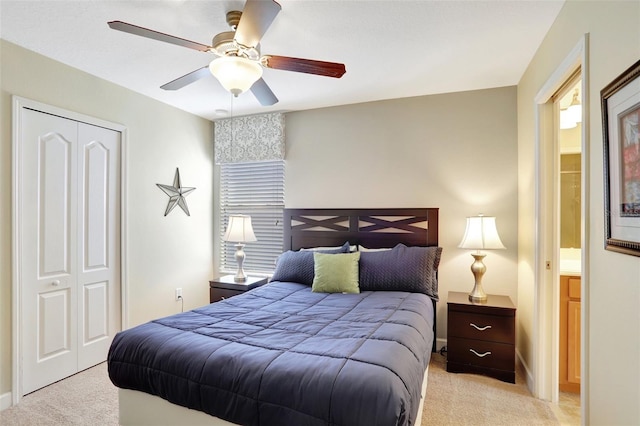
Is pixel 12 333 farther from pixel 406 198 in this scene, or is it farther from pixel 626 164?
pixel 626 164

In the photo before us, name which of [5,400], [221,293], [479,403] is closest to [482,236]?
[479,403]

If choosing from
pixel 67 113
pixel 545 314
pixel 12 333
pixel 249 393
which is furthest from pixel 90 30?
pixel 545 314

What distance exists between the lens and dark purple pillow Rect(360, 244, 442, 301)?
2.94 metres

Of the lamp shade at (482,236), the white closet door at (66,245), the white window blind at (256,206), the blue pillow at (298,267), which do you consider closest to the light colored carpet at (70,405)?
the white closet door at (66,245)

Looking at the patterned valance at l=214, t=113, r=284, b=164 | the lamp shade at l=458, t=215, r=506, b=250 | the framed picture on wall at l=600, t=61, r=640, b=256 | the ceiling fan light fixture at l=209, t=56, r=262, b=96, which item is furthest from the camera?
the patterned valance at l=214, t=113, r=284, b=164

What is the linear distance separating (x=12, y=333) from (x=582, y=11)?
163 inches

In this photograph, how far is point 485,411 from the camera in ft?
7.64

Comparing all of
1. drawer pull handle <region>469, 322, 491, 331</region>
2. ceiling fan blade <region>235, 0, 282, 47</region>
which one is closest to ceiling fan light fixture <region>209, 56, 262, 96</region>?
ceiling fan blade <region>235, 0, 282, 47</region>

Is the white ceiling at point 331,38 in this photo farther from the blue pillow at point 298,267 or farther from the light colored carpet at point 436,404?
the light colored carpet at point 436,404

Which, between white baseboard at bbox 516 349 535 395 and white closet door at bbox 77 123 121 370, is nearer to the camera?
white baseboard at bbox 516 349 535 395

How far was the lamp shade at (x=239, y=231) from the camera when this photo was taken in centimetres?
373

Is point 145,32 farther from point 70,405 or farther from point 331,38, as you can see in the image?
point 70,405

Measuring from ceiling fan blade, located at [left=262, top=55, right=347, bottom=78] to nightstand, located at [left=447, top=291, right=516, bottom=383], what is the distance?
216cm

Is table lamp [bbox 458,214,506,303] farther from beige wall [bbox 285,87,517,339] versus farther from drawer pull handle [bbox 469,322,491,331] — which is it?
beige wall [bbox 285,87,517,339]
